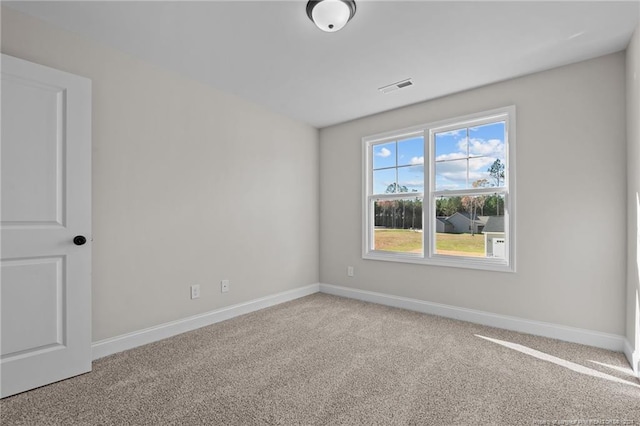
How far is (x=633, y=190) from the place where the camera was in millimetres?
2209

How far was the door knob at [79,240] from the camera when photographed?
6.82 feet

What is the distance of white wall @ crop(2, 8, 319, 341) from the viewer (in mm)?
2342

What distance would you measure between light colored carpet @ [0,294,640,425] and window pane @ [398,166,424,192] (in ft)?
5.41

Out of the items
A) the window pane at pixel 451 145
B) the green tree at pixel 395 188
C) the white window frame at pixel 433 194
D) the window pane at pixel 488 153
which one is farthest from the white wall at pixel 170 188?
the window pane at pixel 488 153

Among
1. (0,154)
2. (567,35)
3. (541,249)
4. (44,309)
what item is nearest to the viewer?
(0,154)

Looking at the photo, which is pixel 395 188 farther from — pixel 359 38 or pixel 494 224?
pixel 359 38

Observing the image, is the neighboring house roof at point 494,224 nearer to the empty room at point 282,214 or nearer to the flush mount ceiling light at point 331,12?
the empty room at point 282,214

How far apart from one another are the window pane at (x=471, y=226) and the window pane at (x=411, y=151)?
1.85 feet

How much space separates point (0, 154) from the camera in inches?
72.4

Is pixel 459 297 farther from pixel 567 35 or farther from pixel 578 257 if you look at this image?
pixel 567 35

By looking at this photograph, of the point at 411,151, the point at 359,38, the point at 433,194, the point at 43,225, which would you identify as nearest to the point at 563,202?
the point at 433,194

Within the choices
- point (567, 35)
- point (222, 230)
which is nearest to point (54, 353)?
point (222, 230)

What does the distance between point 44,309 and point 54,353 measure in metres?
0.30

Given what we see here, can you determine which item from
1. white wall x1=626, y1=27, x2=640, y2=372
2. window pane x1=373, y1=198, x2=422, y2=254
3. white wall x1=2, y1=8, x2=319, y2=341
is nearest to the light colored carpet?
white wall x1=626, y1=27, x2=640, y2=372
